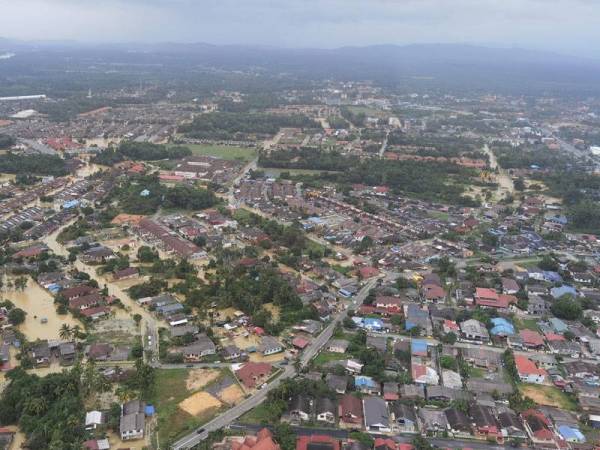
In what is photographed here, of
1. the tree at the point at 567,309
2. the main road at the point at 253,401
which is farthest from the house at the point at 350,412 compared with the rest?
the tree at the point at 567,309

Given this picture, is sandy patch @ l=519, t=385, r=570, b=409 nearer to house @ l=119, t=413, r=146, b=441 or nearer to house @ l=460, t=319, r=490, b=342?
house @ l=460, t=319, r=490, b=342

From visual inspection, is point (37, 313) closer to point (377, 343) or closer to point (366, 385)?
point (366, 385)

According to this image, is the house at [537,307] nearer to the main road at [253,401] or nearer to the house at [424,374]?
the house at [424,374]

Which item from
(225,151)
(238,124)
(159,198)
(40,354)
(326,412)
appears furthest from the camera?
(238,124)

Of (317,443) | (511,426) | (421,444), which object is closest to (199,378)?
(317,443)

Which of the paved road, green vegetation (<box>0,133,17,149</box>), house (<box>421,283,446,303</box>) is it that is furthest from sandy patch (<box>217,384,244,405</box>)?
green vegetation (<box>0,133,17,149</box>)
